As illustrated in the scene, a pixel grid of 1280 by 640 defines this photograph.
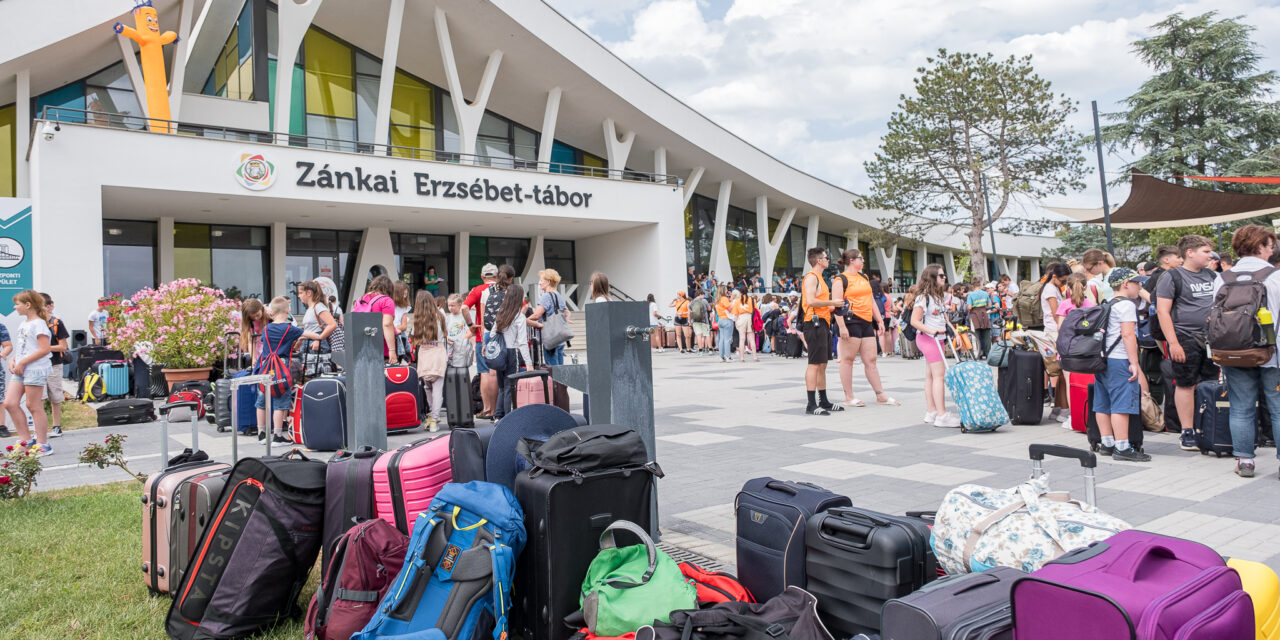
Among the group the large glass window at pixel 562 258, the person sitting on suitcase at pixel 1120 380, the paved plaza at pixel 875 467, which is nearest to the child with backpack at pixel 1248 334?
the paved plaza at pixel 875 467

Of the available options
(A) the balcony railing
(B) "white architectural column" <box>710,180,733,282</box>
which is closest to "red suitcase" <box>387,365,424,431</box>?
(A) the balcony railing

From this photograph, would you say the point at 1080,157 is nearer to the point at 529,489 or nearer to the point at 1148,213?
the point at 1148,213

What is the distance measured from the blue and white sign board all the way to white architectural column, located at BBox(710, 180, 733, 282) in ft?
71.3

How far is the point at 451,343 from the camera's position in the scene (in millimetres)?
9023

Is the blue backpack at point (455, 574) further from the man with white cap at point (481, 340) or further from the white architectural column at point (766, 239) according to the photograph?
the white architectural column at point (766, 239)

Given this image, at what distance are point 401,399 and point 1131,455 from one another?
684 centimetres

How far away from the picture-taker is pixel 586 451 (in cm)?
302

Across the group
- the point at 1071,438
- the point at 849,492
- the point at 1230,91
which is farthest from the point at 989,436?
the point at 1230,91

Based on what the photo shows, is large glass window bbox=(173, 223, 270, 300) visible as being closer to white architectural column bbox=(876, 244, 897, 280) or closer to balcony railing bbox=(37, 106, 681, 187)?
balcony railing bbox=(37, 106, 681, 187)

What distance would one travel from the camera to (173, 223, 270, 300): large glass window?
21547mm

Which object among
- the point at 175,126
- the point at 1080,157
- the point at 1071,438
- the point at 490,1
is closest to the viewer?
the point at 1071,438

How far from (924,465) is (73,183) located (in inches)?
699

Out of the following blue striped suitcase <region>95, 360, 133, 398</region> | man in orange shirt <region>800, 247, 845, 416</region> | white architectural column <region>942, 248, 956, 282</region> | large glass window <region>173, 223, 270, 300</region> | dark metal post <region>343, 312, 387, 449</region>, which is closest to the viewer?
dark metal post <region>343, 312, 387, 449</region>

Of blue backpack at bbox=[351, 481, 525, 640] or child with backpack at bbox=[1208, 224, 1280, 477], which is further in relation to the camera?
child with backpack at bbox=[1208, 224, 1280, 477]
